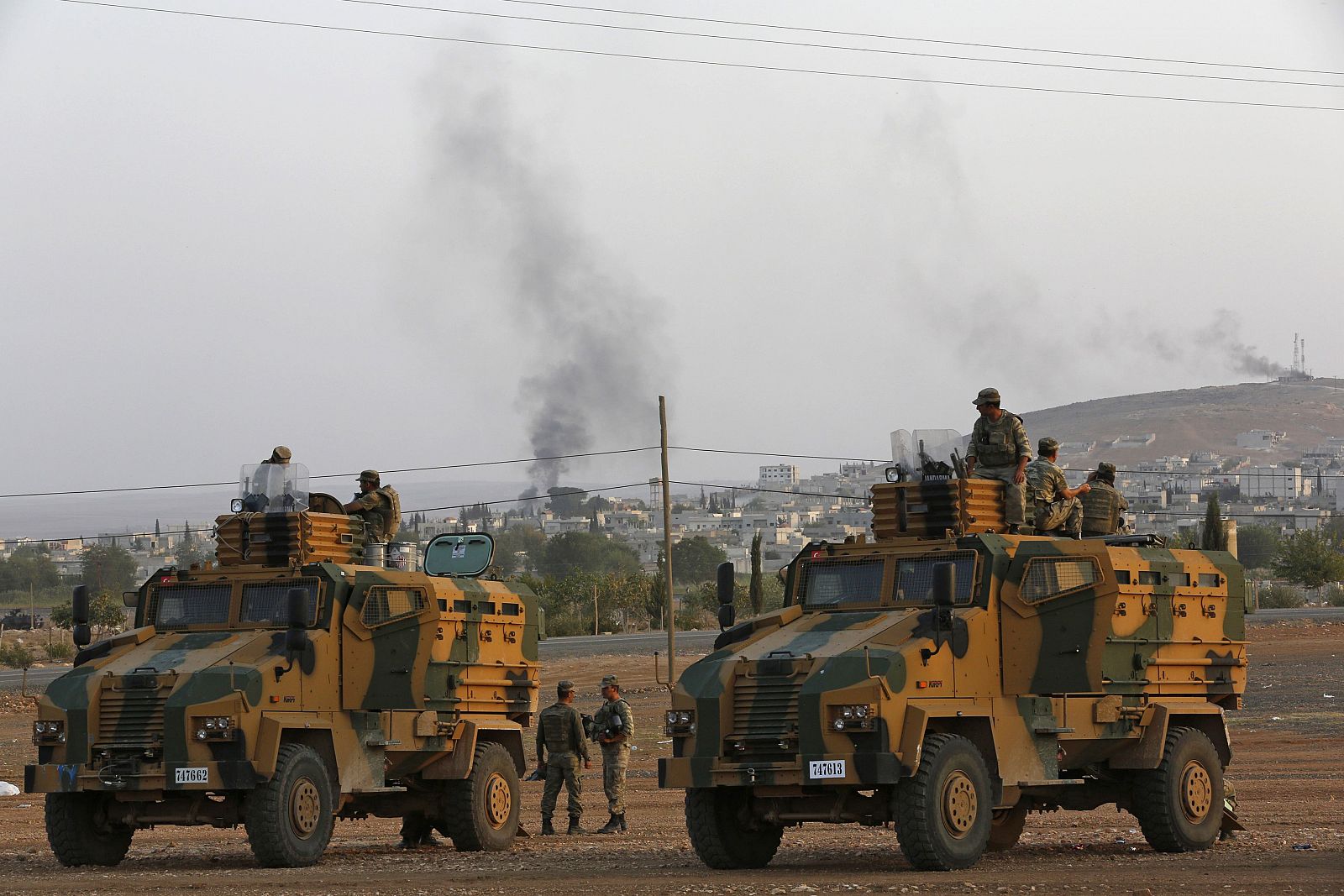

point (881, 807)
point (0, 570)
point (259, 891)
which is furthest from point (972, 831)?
point (0, 570)

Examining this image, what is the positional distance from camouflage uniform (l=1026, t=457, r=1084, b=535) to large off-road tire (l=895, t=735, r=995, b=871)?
285cm

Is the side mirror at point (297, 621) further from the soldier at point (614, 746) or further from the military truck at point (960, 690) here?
the soldier at point (614, 746)

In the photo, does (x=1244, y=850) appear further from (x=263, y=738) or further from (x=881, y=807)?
(x=263, y=738)

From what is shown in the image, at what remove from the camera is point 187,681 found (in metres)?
16.4

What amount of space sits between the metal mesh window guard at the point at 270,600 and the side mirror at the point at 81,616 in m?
1.49

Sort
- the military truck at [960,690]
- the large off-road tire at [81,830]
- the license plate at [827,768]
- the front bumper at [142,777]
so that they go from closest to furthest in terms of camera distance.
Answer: the license plate at [827,768]
the military truck at [960,690]
the front bumper at [142,777]
the large off-road tire at [81,830]

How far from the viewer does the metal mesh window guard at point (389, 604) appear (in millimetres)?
17828

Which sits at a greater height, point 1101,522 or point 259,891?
point 1101,522

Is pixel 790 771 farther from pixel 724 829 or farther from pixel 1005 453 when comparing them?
pixel 1005 453

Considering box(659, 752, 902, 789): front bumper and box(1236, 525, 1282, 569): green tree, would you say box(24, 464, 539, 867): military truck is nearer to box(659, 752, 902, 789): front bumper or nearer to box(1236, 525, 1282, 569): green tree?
box(659, 752, 902, 789): front bumper

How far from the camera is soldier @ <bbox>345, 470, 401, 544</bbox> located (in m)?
20.0

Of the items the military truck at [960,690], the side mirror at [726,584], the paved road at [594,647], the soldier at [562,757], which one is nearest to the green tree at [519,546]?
the paved road at [594,647]

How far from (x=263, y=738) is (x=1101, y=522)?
7.69 meters

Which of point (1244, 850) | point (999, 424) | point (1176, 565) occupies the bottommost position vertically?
point (1244, 850)
